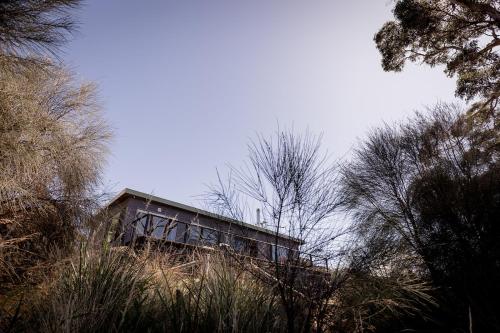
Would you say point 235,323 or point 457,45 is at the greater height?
point 457,45

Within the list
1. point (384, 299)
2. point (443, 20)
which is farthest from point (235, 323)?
point (443, 20)

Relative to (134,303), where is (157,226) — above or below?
above

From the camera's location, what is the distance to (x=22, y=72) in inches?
165

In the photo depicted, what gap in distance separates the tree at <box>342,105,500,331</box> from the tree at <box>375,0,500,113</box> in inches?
43.4

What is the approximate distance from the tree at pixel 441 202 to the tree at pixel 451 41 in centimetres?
110

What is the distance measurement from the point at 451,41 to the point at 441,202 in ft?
11.8

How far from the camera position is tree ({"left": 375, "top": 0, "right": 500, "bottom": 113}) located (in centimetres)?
693

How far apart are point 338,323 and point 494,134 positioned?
20.5 ft

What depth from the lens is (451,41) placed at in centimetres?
729

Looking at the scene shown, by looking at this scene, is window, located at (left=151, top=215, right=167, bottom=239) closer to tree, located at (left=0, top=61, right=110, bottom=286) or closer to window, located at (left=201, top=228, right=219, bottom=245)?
window, located at (left=201, top=228, right=219, bottom=245)

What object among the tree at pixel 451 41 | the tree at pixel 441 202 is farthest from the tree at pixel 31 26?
the tree at pixel 451 41

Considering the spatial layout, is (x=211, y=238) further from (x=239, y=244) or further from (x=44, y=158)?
(x=44, y=158)

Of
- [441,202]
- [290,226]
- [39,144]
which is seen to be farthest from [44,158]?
[441,202]

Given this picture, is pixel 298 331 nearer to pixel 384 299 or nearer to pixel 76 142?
pixel 384 299
